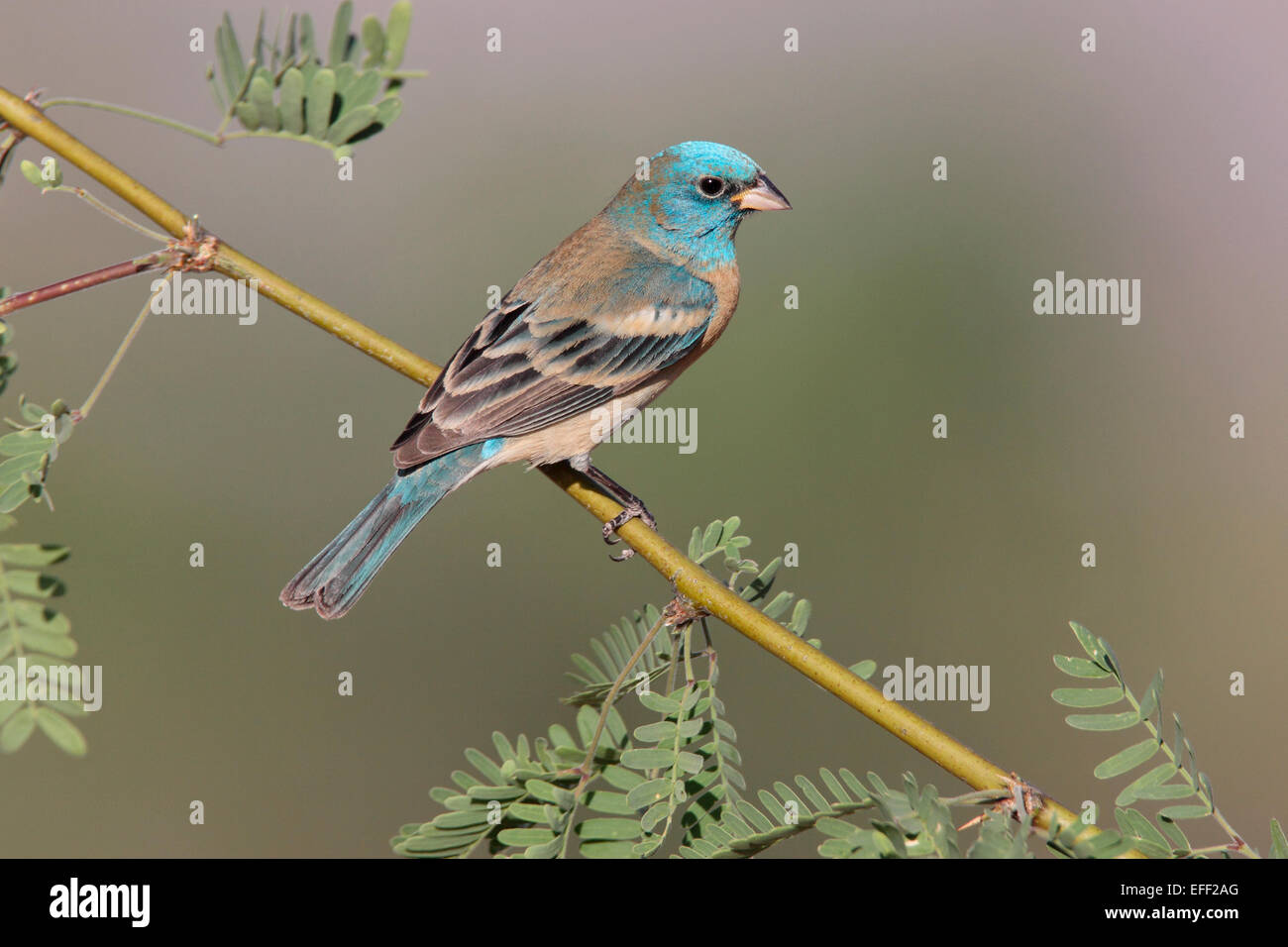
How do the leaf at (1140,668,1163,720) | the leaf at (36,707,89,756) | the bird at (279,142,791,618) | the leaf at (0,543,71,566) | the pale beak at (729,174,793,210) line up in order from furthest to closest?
the pale beak at (729,174,793,210) < the bird at (279,142,791,618) < the leaf at (1140,668,1163,720) < the leaf at (0,543,71,566) < the leaf at (36,707,89,756)

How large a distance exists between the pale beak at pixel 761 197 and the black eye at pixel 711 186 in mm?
56

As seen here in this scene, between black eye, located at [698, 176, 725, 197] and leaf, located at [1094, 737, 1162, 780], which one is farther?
black eye, located at [698, 176, 725, 197]

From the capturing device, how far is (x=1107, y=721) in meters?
2.13

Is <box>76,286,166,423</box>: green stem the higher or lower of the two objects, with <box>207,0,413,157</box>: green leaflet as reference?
lower

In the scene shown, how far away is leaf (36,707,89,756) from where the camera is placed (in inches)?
67.6

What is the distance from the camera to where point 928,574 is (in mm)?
5984

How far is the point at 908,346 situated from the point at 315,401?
3.21 metres

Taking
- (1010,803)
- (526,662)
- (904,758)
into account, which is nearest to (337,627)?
(526,662)

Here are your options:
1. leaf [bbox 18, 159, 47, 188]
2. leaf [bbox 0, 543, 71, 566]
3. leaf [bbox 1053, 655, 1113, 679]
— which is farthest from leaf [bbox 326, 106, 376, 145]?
leaf [bbox 1053, 655, 1113, 679]

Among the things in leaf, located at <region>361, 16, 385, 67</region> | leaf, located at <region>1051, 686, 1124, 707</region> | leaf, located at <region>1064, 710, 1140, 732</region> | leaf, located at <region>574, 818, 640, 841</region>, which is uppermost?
leaf, located at <region>361, 16, 385, 67</region>

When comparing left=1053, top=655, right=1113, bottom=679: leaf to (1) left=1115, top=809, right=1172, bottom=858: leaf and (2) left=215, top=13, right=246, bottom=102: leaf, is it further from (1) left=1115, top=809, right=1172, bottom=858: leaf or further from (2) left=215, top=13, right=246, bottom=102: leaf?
(2) left=215, top=13, right=246, bottom=102: leaf

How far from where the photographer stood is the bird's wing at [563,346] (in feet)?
12.0

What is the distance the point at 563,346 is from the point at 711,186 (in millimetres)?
887

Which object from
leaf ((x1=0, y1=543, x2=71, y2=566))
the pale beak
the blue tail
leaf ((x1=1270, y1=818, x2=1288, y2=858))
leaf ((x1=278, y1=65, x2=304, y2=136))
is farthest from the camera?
the pale beak
